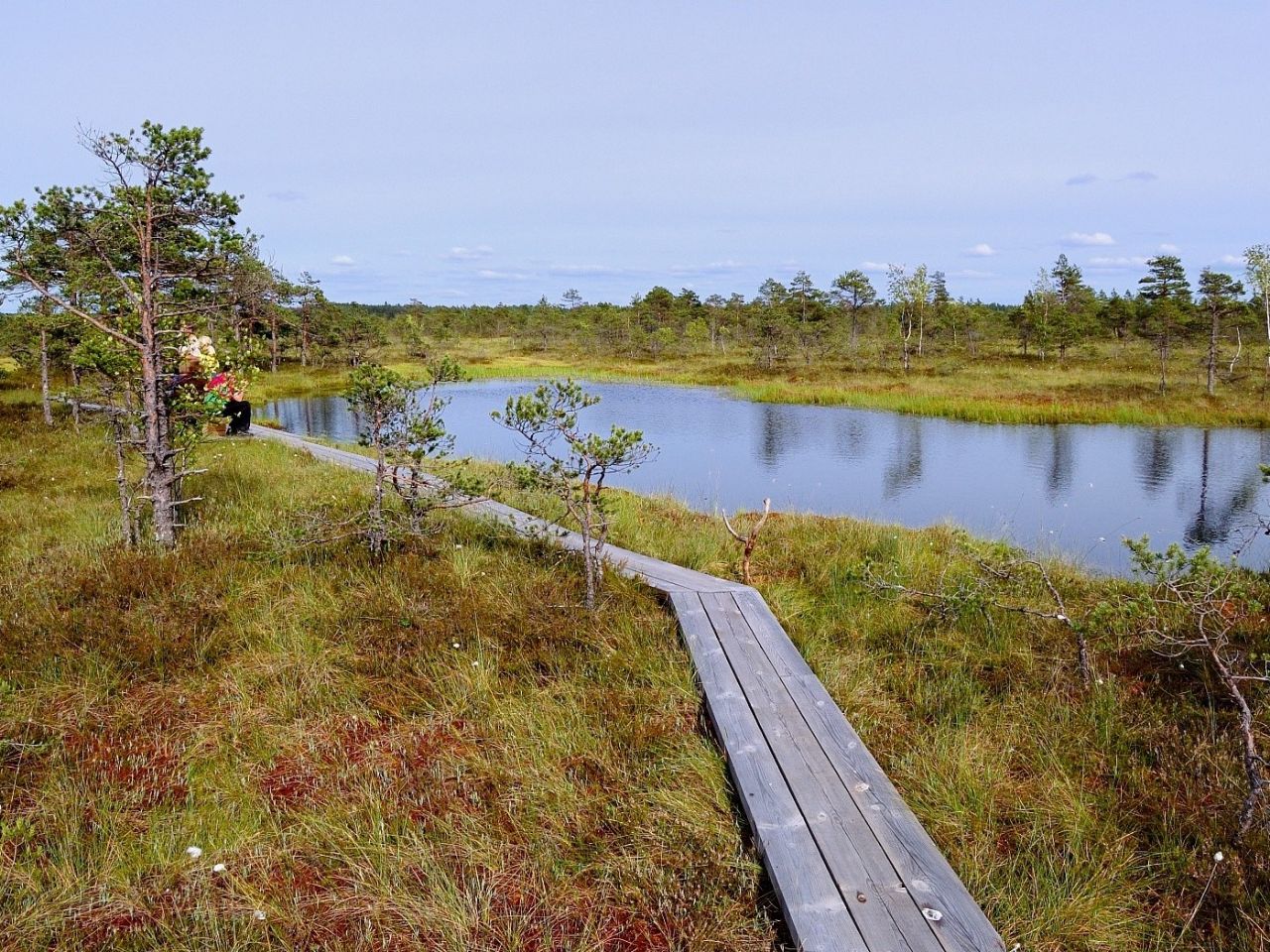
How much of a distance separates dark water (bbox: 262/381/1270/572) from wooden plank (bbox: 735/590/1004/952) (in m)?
5.31

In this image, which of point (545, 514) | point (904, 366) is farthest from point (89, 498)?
point (904, 366)

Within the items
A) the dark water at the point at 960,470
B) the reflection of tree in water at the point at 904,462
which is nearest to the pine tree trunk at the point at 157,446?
the dark water at the point at 960,470

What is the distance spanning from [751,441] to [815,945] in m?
19.8

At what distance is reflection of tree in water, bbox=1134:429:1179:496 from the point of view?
1598 centimetres

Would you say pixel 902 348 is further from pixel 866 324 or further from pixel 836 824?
pixel 836 824

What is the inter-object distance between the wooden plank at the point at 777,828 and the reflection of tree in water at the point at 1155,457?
14.7 metres

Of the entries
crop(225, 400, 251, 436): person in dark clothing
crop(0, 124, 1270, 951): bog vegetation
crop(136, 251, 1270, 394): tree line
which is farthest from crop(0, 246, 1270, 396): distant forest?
crop(0, 124, 1270, 951): bog vegetation

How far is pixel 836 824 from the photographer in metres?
2.90

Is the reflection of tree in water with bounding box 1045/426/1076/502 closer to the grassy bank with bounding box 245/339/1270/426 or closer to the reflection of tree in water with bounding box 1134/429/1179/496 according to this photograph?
the reflection of tree in water with bounding box 1134/429/1179/496

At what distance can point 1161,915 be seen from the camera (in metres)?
2.63

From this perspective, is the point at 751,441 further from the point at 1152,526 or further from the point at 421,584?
the point at 421,584

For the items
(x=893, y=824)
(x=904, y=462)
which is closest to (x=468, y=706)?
(x=893, y=824)

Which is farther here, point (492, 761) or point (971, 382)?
point (971, 382)

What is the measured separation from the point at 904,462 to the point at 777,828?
16.7 meters
